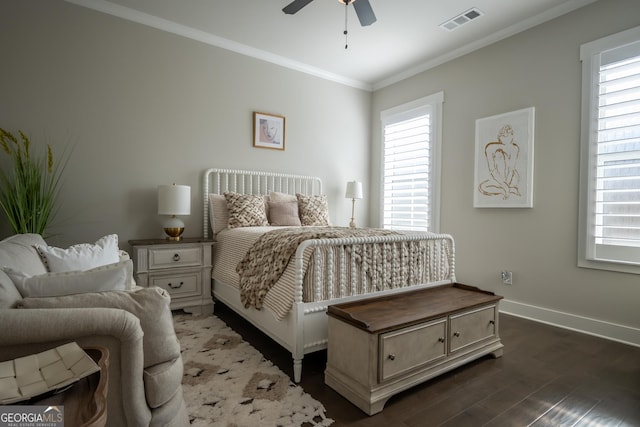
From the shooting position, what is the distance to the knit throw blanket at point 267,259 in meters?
2.10

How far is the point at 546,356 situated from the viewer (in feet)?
7.69

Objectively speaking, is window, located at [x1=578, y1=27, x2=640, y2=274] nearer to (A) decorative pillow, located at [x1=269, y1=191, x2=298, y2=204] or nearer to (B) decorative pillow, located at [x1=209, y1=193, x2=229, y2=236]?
(A) decorative pillow, located at [x1=269, y1=191, x2=298, y2=204]

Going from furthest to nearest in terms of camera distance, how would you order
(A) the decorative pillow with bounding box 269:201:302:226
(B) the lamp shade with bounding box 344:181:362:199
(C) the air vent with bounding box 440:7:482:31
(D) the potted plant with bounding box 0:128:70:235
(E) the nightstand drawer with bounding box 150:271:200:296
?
1. (B) the lamp shade with bounding box 344:181:362:199
2. (A) the decorative pillow with bounding box 269:201:302:226
3. (C) the air vent with bounding box 440:7:482:31
4. (E) the nightstand drawer with bounding box 150:271:200:296
5. (D) the potted plant with bounding box 0:128:70:235

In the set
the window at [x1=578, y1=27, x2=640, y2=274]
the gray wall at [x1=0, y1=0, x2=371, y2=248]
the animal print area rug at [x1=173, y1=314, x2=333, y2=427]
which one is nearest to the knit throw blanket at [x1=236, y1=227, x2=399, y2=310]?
the animal print area rug at [x1=173, y1=314, x2=333, y2=427]

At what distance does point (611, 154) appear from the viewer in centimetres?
271

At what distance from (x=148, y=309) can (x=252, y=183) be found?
2.99 meters

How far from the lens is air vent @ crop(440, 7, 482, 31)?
3162 millimetres

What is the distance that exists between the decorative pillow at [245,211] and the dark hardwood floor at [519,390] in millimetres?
1274

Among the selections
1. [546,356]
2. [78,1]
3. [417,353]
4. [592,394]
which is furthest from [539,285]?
[78,1]

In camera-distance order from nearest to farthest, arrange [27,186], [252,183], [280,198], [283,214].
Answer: [27,186], [283,214], [280,198], [252,183]

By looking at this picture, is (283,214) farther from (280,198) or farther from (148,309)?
(148,309)

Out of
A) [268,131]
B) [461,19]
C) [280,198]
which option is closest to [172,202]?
[280,198]

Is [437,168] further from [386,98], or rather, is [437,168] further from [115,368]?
[115,368]

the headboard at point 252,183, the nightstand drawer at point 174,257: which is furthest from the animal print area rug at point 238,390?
the headboard at point 252,183
